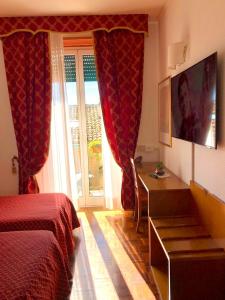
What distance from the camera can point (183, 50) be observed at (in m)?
2.58

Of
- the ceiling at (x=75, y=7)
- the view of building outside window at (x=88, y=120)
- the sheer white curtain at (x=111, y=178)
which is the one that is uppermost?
the ceiling at (x=75, y=7)

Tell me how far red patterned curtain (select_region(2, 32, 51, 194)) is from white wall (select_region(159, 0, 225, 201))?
1.60 m

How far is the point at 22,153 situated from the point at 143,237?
6.34 feet

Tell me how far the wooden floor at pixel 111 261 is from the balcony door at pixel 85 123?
0.56m

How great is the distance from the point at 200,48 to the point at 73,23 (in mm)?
2031

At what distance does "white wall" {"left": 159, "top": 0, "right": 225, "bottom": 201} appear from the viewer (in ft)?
5.98

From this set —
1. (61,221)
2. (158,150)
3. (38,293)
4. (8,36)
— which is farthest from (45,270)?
(8,36)

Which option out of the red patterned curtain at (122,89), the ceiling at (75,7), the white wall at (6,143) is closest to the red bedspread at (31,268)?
the red patterned curtain at (122,89)

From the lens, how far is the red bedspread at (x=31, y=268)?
4.88 ft

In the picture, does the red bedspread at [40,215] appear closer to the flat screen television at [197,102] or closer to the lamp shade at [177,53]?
the flat screen television at [197,102]

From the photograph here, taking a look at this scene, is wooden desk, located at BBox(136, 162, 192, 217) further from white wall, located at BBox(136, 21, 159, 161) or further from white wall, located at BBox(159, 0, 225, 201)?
white wall, located at BBox(136, 21, 159, 161)

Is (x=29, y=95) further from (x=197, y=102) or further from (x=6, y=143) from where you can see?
(x=197, y=102)

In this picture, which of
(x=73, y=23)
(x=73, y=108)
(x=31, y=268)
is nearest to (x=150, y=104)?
(x=73, y=108)

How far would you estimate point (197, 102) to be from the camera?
2.10 metres
